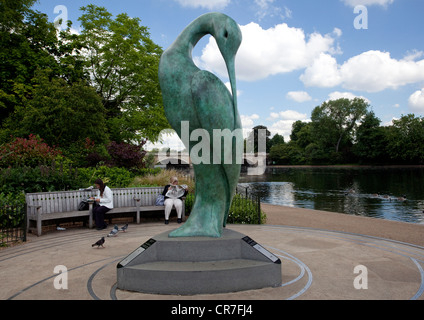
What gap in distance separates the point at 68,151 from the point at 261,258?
14113 mm

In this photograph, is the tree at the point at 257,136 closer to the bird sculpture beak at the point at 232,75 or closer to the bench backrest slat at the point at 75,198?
the bench backrest slat at the point at 75,198

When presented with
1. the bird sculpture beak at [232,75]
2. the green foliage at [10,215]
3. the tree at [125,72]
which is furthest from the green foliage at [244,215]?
the tree at [125,72]

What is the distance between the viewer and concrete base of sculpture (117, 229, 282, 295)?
13.0 ft

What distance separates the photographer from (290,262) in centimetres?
520

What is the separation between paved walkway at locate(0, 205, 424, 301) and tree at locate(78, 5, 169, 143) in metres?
13.7

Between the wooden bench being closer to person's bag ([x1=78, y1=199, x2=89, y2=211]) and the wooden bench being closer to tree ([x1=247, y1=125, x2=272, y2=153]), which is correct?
person's bag ([x1=78, y1=199, x2=89, y2=211])

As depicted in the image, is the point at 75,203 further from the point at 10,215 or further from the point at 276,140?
the point at 276,140

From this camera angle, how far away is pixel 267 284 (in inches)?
163

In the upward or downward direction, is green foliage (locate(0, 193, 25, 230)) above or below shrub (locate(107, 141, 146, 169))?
below

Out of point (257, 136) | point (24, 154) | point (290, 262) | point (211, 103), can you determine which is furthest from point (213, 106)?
point (257, 136)

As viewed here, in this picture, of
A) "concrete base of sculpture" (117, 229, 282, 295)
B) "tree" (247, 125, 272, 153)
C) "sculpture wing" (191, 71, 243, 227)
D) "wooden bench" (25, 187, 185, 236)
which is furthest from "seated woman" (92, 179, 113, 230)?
"tree" (247, 125, 272, 153)

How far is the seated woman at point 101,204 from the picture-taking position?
27.2ft

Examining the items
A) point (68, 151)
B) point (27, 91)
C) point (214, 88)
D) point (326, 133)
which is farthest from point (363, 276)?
point (326, 133)
